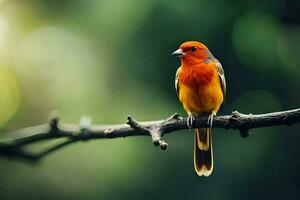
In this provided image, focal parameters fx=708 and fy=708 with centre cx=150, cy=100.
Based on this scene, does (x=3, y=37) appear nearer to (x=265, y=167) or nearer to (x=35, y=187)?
(x=35, y=187)

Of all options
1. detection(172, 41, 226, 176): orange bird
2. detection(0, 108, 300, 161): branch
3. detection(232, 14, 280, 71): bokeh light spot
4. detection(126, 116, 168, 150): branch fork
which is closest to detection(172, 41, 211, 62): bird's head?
detection(172, 41, 226, 176): orange bird

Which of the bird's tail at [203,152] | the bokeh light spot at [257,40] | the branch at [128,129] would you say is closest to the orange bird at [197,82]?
the bird's tail at [203,152]

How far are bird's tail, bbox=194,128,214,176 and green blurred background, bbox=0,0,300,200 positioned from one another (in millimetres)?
3659

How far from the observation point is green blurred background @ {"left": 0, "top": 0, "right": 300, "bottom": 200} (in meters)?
8.30

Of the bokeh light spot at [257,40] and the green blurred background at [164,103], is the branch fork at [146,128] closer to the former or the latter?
the green blurred background at [164,103]

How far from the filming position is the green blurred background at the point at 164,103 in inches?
327

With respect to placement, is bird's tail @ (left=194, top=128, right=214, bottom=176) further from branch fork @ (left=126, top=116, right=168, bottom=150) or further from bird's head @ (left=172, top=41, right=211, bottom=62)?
branch fork @ (left=126, top=116, right=168, bottom=150)

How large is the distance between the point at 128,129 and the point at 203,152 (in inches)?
52.1

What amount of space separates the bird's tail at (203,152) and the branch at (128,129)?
89 centimetres

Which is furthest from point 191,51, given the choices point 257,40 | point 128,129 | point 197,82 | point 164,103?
point 257,40

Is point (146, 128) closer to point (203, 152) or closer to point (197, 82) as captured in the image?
point (197, 82)

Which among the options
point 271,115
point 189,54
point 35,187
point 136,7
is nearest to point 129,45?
point 136,7

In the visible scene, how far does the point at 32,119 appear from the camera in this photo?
8.61 m

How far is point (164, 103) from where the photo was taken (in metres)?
8.52
